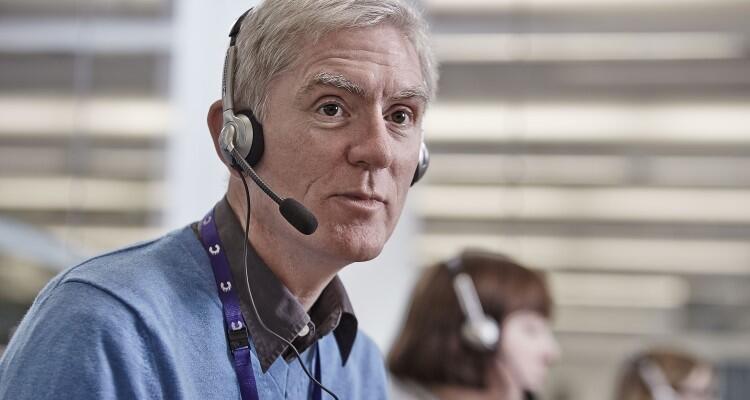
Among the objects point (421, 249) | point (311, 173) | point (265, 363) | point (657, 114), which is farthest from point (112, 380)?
point (657, 114)

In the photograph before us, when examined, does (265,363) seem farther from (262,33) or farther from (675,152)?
(675,152)

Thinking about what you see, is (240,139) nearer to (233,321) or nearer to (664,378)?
(233,321)

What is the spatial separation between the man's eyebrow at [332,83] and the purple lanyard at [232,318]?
0.19 m

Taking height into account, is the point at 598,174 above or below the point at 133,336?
above

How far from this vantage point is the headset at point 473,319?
2184 mm

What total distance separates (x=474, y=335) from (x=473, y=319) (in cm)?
3

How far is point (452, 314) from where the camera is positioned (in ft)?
7.31

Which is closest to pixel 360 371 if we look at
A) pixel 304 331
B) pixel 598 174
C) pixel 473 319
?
pixel 304 331

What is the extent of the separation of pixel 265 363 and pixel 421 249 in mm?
3249

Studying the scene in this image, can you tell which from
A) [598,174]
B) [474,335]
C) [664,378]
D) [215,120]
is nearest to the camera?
[215,120]

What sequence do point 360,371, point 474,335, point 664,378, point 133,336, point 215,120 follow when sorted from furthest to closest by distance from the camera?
point 664,378 → point 474,335 → point 360,371 → point 215,120 → point 133,336

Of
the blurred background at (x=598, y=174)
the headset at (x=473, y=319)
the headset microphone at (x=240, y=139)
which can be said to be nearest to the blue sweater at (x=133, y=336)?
the headset microphone at (x=240, y=139)

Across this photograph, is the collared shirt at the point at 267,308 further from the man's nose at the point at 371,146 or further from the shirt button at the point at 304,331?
the man's nose at the point at 371,146

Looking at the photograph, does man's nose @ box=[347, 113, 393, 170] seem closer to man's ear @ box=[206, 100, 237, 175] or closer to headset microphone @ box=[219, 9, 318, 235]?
headset microphone @ box=[219, 9, 318, 235]
